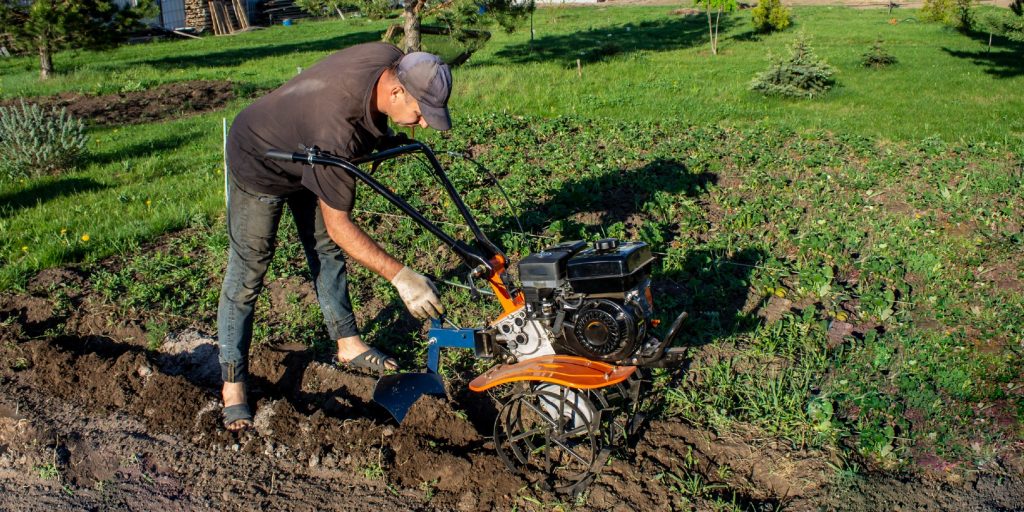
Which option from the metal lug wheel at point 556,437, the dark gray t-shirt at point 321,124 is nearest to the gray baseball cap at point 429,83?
the dark gray t-shirt at point 321,124

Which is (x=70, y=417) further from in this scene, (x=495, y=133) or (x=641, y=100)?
(x=641, y=100)

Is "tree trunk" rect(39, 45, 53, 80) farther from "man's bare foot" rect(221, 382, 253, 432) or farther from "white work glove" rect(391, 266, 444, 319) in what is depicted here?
"white work glove" rect(391, 266, 444, 319)

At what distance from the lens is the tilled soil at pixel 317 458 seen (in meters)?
3.62

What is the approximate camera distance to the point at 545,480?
149 inches

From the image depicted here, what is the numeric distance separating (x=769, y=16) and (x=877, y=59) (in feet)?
22.4

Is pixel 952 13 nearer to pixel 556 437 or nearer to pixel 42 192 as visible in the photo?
pixel 42 192

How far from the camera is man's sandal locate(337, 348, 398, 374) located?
4.79 metres

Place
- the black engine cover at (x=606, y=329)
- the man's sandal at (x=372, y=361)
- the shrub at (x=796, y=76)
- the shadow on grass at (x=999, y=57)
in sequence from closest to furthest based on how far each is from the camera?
1. the black engine cover at (x=606, y=329)
2. the man's sandal at (x=372, y=361)
3. the shrub at (x=796, y=76)
4. the shadow on grass at (x=999, y=57)

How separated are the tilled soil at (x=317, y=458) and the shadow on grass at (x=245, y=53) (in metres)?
16.9

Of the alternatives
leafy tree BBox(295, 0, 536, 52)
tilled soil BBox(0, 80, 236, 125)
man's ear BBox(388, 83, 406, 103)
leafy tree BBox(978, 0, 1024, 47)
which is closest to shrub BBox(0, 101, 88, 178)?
tilled soil BBox(0, 80, 236, 125)

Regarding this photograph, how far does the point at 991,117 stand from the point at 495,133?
650 centimetres

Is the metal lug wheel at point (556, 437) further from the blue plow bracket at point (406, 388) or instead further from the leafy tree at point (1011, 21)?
the leafy tree at point (1011, 21)

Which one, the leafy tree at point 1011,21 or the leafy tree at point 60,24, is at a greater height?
the leafy tree at point 60,24

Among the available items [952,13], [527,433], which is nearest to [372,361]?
[527,433]
